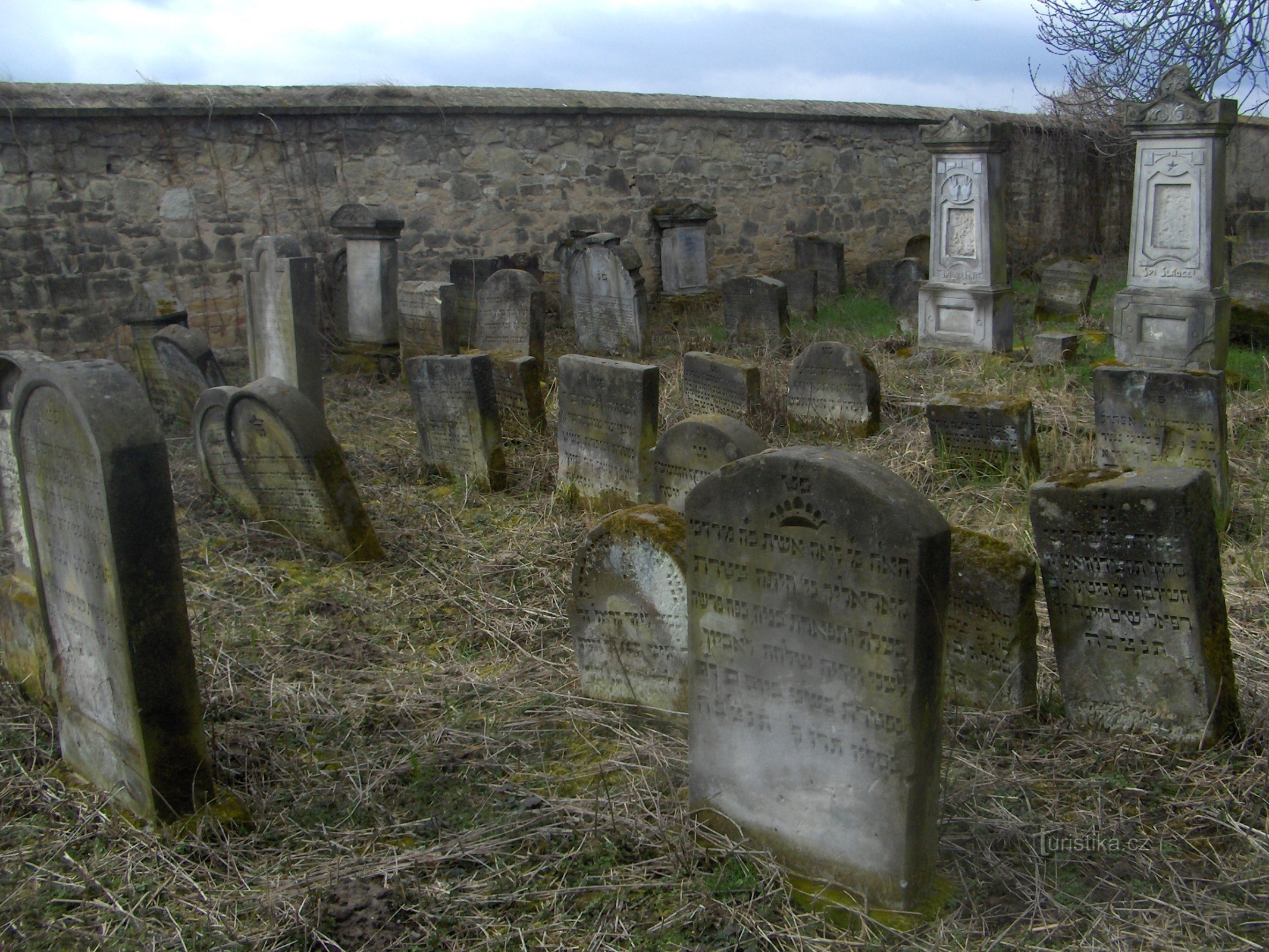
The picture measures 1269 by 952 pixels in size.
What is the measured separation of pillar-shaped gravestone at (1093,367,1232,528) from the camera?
5.10m

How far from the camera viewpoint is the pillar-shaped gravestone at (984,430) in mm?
5859

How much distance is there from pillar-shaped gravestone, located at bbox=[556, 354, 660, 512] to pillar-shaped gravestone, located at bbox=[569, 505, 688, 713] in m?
1.66

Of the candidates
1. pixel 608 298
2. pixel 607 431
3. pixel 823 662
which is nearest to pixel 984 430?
pixel 607 431

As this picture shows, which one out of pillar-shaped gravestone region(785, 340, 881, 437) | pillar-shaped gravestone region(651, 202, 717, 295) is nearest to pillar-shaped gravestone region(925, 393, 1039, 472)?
pillar-shaped gravestone region(785, 340, 881, 437)

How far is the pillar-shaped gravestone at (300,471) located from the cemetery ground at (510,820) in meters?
0.47

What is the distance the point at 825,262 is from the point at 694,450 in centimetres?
1037

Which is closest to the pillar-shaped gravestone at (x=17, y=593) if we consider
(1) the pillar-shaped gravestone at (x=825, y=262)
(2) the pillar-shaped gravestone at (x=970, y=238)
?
(2) the pillar-shaped gravestone at (x=970, y=238)

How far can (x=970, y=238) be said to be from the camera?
997 cm

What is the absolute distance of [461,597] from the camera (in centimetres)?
514

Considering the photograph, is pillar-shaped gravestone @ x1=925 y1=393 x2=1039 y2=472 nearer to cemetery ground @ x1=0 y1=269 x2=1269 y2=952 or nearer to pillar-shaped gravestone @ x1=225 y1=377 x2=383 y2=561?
cemetery ground @ x1=0 y1=269 x2=1269 y2=952

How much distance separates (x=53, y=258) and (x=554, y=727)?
8.53 m

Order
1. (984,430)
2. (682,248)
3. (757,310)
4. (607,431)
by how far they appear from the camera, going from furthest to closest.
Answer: (682,248) < (757,310) < (607,431) < (984,430)

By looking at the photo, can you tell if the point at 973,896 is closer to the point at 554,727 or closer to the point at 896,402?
the point at 554,727

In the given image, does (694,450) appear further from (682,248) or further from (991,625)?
(682,248)
